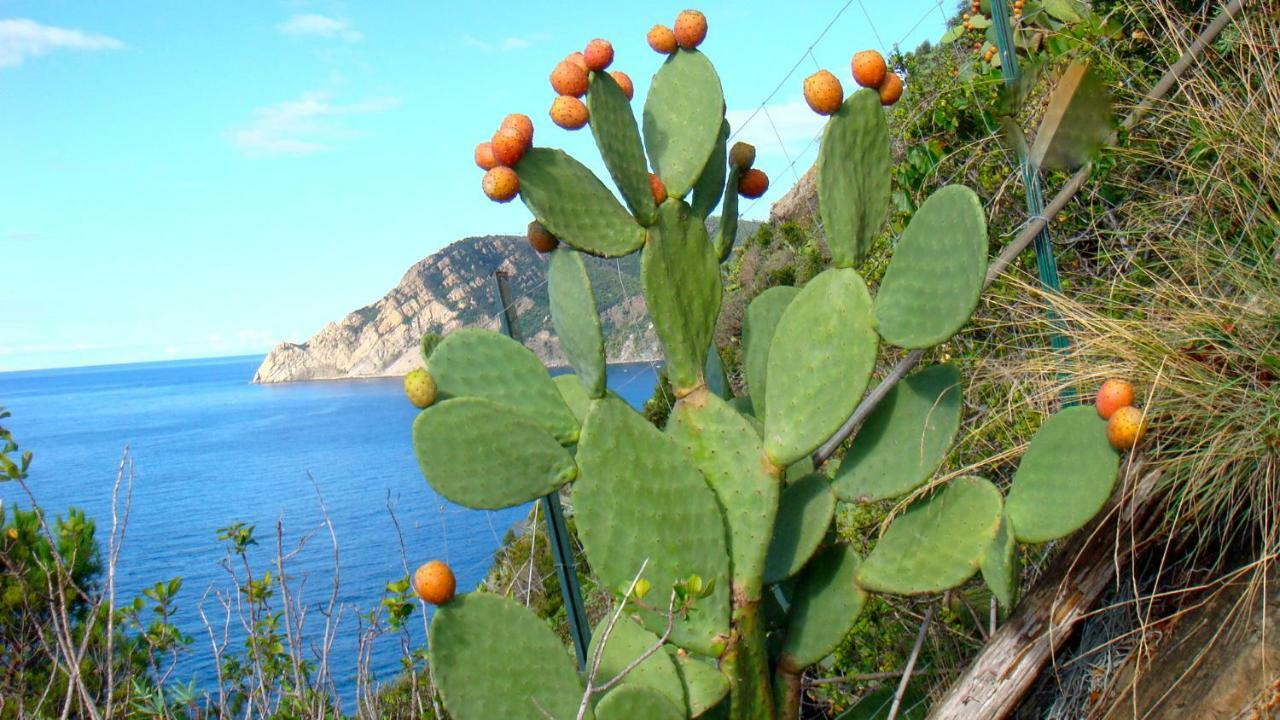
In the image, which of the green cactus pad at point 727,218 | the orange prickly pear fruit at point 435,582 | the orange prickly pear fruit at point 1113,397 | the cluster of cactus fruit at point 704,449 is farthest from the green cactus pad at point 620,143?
the orange prickly pear fruit at point 1113,397

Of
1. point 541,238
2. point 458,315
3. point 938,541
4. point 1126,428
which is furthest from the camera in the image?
point 458,315

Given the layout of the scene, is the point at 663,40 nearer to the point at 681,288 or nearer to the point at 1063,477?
the point at 681,288

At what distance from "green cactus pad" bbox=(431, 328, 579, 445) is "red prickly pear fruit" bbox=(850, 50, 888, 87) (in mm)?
761

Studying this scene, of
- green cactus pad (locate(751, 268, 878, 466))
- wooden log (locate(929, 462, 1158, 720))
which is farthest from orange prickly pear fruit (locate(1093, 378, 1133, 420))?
green cactus pad (locate(751, 268, 878, 466))

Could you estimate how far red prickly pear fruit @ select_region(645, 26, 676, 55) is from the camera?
1932 mm

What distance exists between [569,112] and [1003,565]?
1015 millimetres

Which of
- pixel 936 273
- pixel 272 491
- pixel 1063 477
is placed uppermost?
pixel 936 273

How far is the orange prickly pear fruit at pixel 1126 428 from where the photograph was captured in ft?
4.87

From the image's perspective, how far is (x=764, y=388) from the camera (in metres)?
2.05

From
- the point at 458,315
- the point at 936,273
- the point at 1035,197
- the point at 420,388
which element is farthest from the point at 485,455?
the point at 458,315

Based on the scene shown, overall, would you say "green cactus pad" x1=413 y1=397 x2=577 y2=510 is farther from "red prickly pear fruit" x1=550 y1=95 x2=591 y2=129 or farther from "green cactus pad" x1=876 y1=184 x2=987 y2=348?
"green cactus pad" x1=876 y1=184 x2=987 y2=348

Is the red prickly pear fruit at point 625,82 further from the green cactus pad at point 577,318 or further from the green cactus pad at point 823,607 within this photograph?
the green cactus pad at point 823,607

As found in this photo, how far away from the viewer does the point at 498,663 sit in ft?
5.49

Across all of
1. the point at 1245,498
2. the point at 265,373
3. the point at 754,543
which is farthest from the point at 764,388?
the point at 265,373
